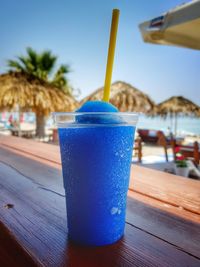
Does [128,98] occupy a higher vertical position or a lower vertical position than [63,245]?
higher

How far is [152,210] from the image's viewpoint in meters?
0.52

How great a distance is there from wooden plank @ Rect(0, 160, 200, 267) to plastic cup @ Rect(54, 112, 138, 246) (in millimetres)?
26

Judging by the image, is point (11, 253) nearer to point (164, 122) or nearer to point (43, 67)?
point (43, 67)

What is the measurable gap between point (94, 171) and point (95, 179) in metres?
0.01

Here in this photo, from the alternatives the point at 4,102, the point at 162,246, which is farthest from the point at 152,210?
the point at 4,102

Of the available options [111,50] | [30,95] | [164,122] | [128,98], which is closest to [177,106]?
[128,98]

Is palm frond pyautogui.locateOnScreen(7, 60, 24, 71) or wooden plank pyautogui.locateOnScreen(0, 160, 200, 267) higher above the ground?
palm frond pyautogui.locateOnScreen(7, 60, 24, 71)

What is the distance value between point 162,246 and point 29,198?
34 cm

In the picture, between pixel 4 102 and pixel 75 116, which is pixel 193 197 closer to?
pixel 75 116

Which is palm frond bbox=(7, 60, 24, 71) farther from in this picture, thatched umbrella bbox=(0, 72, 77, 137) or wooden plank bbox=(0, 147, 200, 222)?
wooden plank bbox=(0, 147, 200, 222)

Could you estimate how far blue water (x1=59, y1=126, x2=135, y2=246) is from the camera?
350 millimetres

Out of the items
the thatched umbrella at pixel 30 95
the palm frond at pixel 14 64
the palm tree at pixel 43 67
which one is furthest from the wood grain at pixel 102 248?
the palm frond at pixel 14 64

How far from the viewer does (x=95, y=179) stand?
1.15 ft

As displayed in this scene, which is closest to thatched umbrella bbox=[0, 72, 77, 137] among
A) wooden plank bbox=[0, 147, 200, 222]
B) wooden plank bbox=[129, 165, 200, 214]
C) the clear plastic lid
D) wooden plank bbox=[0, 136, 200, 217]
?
wooden plank bbox=[0, 147, 200, 222]
